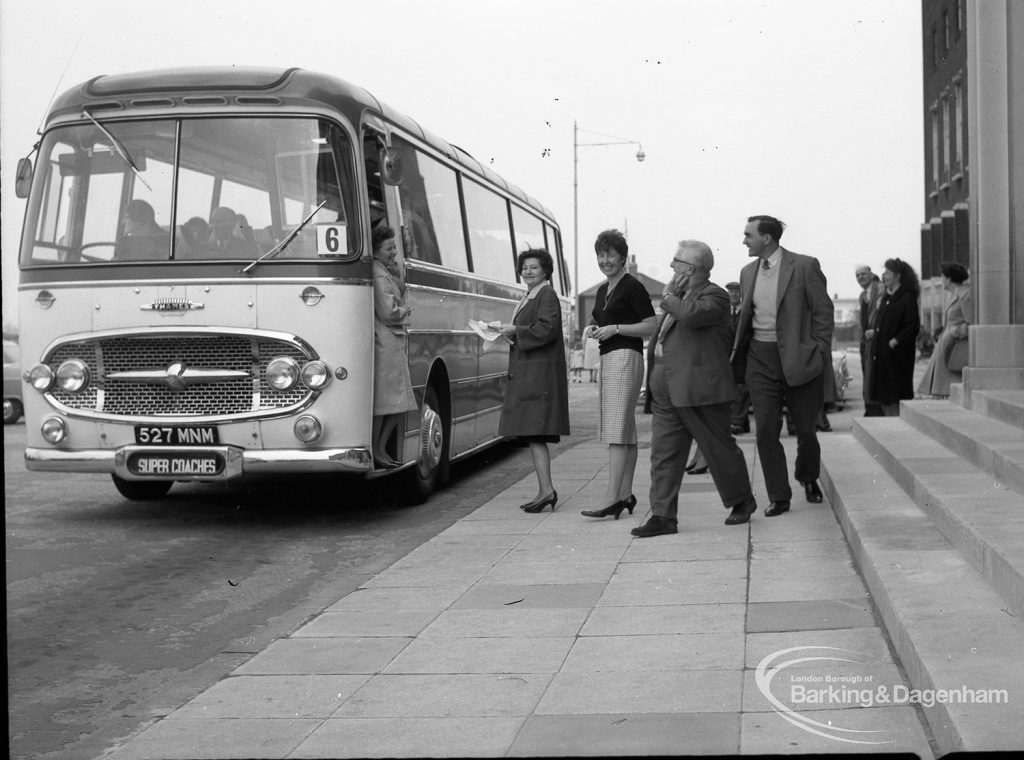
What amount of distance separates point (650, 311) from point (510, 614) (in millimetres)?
3271

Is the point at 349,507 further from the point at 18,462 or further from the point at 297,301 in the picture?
the point at 18,462

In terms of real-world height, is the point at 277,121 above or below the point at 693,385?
above

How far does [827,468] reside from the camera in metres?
10.5

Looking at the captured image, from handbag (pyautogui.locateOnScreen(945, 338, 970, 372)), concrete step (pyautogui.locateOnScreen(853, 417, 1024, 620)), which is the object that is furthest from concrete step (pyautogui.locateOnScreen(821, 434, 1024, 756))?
handbag (pyautogui.locateOnScreen(945, 338, 970, 372))


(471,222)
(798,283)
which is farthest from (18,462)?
(798,283)

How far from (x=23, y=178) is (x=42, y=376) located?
1403mm

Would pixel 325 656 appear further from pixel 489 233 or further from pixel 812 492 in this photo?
pixel 489 233

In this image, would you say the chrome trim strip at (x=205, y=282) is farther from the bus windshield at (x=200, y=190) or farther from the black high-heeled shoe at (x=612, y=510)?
the black high-heeled shoe at (x=612, y=510)

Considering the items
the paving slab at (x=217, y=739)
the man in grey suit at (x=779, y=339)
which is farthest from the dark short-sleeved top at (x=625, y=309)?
the paving slab at (x=217, y=739)

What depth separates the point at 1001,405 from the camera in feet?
34.9

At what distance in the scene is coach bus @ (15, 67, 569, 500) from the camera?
936 cm

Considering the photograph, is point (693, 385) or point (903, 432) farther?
point (903, 432)

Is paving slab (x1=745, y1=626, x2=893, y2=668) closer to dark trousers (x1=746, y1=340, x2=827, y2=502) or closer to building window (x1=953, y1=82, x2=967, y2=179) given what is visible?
dark trousers (x1=746, y1=340, x2=827, y2=502)

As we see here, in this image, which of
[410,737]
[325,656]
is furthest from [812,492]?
[410,737]
